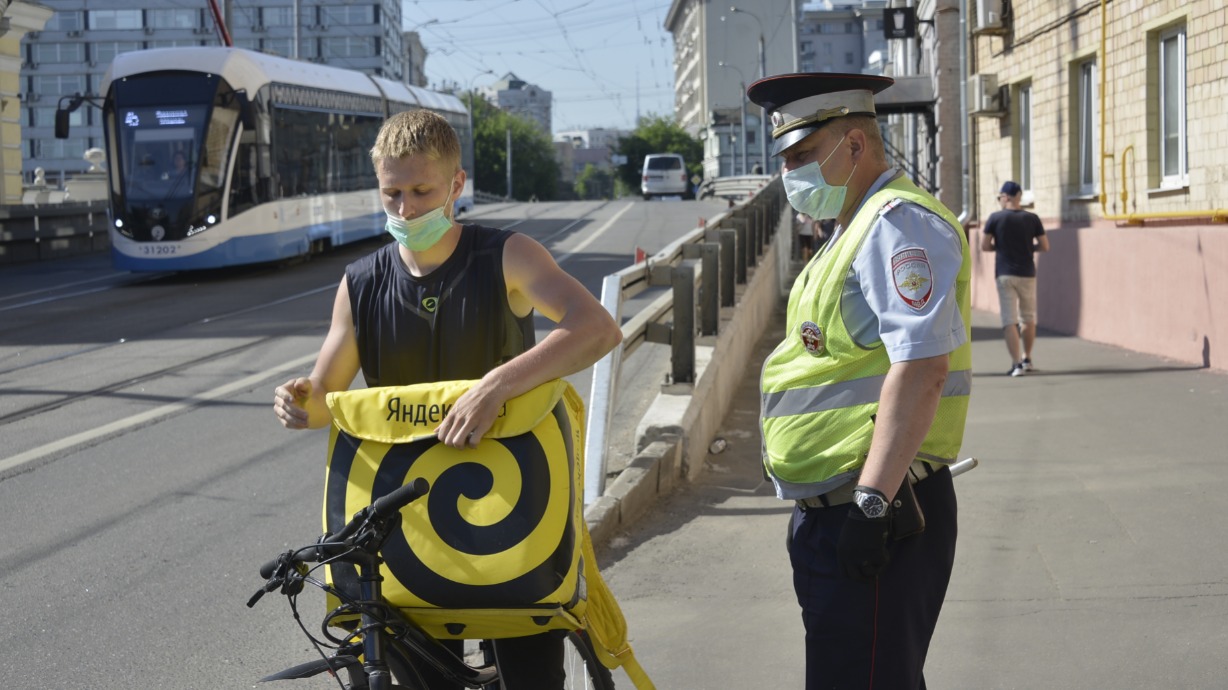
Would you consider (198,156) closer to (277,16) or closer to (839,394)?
(839,394)

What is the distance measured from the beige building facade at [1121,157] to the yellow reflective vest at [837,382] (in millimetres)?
9194

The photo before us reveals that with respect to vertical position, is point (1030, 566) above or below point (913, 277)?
below

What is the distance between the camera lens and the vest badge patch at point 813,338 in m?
3.05

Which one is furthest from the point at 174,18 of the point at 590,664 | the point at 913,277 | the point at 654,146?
the point at 913,277

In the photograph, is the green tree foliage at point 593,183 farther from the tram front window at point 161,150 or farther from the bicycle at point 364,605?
the bicycle at point 364,605

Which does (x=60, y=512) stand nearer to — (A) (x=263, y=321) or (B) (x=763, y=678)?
(B) (x=763, y=678)

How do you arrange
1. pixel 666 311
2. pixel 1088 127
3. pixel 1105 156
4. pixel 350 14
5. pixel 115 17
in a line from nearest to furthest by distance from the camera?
pixel 666 311, pixel 1105 156, pixel 1088 127, pixel 115 17, pixel 350 14

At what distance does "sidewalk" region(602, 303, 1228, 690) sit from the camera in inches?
196

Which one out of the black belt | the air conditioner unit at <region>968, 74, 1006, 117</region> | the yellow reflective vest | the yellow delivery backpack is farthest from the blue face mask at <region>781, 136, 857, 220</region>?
the air conditioner unit at <region>968, 74, 1006, 117</region>

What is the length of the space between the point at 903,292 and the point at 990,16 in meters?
17.0

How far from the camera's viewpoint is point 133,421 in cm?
1008

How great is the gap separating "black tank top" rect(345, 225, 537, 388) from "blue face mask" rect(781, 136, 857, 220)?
690 millimetres

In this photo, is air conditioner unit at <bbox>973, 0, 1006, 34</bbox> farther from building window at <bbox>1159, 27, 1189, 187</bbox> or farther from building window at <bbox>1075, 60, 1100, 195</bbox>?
building window at <bbox>1159, 27, 1189, 187</bbox>

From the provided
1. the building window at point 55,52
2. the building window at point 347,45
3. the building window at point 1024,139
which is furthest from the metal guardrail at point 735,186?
the building window at point 55,52
